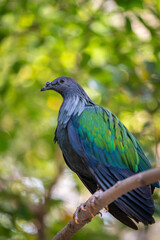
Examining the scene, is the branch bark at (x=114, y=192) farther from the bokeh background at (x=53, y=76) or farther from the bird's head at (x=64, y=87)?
the bokeh background at (x=53, y=76)

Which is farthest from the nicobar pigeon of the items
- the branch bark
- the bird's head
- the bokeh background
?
the bokeh background

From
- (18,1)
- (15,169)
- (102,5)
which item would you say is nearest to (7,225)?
(15,169)

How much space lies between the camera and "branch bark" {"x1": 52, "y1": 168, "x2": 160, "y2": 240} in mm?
2676

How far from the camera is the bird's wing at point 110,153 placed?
382cm

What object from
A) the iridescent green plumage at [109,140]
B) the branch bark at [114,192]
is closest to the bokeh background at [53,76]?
the iridescent green plumage at [109,140]

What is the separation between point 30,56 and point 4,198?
107 inches

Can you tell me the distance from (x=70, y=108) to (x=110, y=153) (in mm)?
654

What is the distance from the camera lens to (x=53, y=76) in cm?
723

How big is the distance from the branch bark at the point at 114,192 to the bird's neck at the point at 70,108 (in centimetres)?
96

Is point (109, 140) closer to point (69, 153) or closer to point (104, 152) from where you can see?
point (104, 152)

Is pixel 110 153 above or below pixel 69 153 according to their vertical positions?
below

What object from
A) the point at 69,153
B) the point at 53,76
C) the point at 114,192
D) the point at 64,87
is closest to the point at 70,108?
the point at 64,87

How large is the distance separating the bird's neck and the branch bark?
37.9 inches

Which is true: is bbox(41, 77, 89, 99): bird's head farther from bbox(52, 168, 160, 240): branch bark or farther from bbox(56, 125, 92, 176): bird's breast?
bbox(52, 168, 160, 240): branch bark
